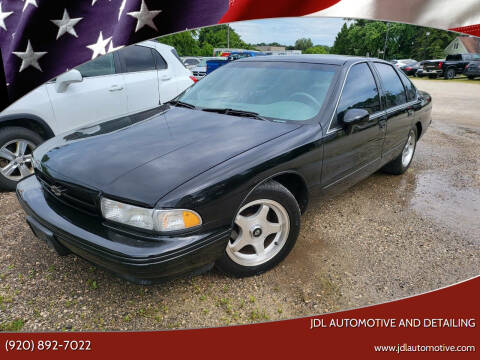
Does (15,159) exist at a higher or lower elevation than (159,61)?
lower

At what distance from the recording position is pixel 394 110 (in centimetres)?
369

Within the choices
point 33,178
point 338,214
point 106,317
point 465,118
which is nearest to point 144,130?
point 33,178

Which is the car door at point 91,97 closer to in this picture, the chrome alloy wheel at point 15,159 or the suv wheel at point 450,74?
the chrome alloy wheel at point 15,159

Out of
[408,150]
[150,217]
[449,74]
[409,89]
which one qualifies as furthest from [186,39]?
[449,74]

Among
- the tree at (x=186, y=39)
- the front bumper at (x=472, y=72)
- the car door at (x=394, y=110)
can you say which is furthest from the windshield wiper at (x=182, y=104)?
the front bumper at (x=472, y=72)

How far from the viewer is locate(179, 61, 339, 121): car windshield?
9.11 ft

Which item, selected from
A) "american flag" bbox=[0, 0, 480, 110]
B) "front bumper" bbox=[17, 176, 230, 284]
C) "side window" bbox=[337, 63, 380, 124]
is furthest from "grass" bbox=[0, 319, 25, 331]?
"side window" bbox=[337, 63, 380, 124]

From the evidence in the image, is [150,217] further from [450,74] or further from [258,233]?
[450,74]

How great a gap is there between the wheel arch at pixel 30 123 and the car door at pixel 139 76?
105cm

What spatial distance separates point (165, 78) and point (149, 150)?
296 centimetres

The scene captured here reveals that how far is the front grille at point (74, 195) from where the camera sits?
197 centimetres

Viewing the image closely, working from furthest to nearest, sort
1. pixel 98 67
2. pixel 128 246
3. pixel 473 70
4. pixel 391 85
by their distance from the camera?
pixel 473 70, pixel 98 67, pixel 391 85, pixel 128 246

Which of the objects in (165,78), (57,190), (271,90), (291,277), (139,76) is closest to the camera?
(57,190)

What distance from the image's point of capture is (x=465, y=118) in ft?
29.7
